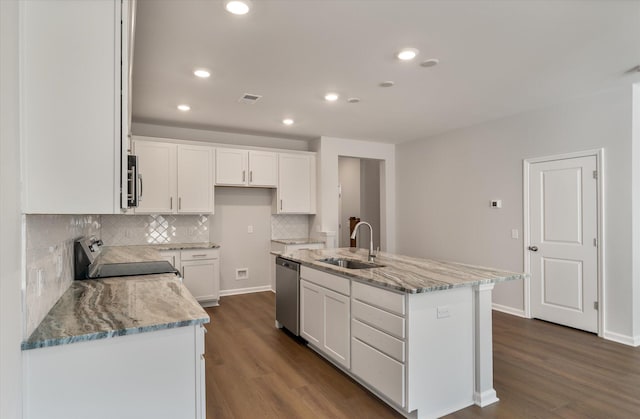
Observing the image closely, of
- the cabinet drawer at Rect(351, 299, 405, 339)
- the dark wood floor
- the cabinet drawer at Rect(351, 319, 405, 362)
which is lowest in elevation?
the dark wood floor

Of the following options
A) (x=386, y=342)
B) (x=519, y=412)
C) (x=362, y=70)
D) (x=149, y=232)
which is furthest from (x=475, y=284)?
(x=149, y=232)

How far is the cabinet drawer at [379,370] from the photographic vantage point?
2.27 metres

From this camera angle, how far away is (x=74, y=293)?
6.91 feet

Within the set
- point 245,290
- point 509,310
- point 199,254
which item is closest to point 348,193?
point 245,290

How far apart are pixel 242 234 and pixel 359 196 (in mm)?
3681

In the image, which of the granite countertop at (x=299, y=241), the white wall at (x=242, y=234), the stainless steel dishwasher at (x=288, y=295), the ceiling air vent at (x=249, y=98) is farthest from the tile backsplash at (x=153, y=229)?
the ceiling air vent at (x=249, y=98)

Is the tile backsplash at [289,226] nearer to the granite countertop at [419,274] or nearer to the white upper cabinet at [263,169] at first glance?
the white upper cabinet at [263,169]

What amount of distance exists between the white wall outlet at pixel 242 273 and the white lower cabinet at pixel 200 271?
77 centimetres

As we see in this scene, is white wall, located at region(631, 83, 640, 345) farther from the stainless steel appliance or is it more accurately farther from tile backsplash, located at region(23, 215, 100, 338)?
tile backsplash, located at region(23, 215, 100, 338)

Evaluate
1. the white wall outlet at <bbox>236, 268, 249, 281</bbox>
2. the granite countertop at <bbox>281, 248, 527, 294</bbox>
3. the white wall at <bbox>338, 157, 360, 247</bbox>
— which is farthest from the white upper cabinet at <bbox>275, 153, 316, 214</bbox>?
the white wall at <bbox>338, 157, 360, 247</bbox>

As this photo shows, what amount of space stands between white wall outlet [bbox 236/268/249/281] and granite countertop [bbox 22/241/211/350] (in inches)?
135

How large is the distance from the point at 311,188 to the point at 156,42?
147 inches

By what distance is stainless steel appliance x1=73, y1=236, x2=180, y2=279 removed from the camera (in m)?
2.53

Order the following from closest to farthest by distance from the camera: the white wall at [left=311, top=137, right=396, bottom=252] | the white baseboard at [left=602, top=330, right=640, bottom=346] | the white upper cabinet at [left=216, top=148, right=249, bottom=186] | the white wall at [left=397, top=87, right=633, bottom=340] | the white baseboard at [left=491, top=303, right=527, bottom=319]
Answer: the white baseboard at [left=602, top=330, right=640, bottom=346] < the white wall at [left=397, top=87, right=633, bottom=340] < the white baseboard at [left=491, top=303, right=527, bottom=319] < the white upper cabinet at [left=216, top=148, right=249, bottom=186] < the white wall at [left=311, top=137, right=396, bottom=252]
